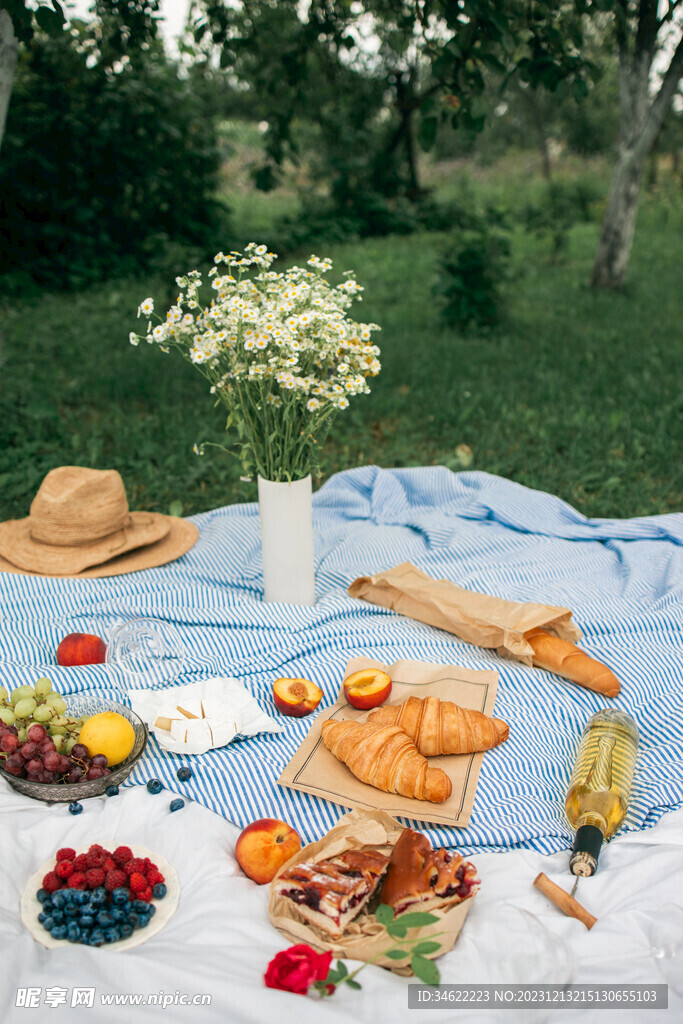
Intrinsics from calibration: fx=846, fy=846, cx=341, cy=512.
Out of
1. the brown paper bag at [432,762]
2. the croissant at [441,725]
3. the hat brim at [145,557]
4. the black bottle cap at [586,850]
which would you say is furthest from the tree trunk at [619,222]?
the black bottle cap at [586,850]

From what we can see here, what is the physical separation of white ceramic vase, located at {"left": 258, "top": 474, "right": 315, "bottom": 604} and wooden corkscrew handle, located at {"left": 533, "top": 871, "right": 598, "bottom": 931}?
1487 millimetres

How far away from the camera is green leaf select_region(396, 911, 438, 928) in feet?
5.49

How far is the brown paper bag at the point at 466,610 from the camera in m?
2.90

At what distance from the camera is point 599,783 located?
2.23 m

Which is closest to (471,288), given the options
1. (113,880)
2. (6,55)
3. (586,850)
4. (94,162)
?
(6,55)

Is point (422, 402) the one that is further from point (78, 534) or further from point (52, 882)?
point (52, 882)

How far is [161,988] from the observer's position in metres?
1.64

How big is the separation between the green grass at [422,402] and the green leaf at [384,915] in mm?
3159

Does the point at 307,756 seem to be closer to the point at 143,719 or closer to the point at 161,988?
the point at 143,719

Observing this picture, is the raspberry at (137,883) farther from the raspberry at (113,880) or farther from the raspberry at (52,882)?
the raspberry at (52,882)

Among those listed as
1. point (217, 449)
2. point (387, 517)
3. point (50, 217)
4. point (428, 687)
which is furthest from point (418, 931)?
point (50, 217)

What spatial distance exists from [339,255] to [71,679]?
9310 millimetres

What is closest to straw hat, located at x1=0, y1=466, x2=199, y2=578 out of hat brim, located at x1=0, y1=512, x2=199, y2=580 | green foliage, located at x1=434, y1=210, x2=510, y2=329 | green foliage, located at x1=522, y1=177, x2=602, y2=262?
hat brim, located at x1=0, y1=512, x2=199, y2=580

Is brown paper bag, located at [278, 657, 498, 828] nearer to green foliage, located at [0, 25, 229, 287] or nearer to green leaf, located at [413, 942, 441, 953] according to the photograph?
green leaf, located at [413, 942, 441, 953]
